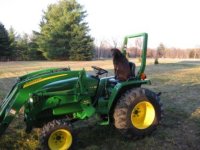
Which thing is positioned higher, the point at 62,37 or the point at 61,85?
the point at 62,37

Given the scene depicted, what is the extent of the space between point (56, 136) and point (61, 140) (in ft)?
0.44

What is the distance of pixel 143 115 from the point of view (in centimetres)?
671

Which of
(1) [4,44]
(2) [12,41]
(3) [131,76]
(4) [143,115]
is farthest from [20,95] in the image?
(2) [12,41]

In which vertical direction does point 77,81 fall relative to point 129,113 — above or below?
above

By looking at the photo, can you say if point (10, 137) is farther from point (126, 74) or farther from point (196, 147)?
point (196, 147)

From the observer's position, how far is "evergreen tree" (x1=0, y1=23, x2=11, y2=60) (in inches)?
1861

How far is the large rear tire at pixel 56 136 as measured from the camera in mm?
5473

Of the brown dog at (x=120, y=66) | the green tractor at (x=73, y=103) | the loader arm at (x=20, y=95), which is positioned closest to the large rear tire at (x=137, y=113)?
the green tractor at (x=73, y=103)

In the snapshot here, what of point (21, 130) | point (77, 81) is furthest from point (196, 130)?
point (21, 130)

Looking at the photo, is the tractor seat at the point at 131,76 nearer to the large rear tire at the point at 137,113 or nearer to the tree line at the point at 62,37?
the large rear tire at the point at 137,113

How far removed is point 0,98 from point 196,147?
7.29 meters

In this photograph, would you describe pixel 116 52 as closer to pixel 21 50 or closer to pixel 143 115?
pixel 143 115

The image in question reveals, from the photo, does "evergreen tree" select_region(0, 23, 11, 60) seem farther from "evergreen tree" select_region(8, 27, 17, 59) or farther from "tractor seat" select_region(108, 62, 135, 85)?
"tractor seat" select_region(108, 62, 135, 85)

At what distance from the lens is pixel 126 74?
21.8 feet
